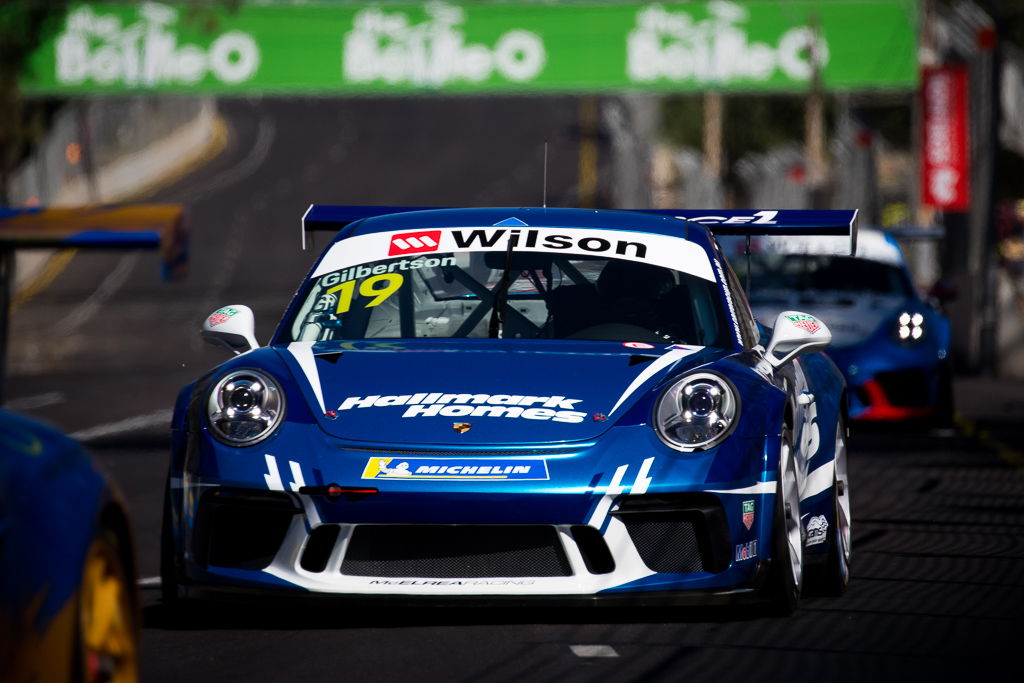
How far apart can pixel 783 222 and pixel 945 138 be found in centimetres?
2355

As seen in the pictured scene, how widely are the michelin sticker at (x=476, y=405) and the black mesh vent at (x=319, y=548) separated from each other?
40 cm

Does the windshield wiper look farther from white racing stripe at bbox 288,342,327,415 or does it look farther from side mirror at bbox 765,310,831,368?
side mirror at bbox 765,310,831,368

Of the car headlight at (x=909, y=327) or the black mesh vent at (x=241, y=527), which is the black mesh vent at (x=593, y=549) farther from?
the car headlight at (x=909, y=327)

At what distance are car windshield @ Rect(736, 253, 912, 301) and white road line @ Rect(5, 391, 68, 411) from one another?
6925 millimetres

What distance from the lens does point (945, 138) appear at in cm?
3106

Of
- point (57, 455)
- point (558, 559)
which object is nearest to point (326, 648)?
point (558, 559)

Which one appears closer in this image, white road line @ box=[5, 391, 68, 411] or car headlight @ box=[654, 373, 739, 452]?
car headlight @ box=[654, 373, 739, 452]

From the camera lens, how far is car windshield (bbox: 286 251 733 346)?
7375 millimetres

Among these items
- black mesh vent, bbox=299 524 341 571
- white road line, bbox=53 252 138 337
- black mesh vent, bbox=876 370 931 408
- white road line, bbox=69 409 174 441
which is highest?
black mesh vent, bbox=299 524 341 571

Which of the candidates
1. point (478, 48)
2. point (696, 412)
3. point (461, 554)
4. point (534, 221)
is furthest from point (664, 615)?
point (478, 48)

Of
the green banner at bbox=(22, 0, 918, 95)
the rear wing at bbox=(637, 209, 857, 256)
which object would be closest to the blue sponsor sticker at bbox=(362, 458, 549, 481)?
the rear wing at bbox=(637, 209, 857, 256)

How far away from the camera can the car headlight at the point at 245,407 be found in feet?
21.4

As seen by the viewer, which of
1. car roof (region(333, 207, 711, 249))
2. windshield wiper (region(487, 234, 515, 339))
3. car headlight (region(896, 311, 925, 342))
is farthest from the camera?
car headlight (region(896, 311, 925, 342))

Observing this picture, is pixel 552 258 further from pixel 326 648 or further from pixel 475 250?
pixel 326 648
